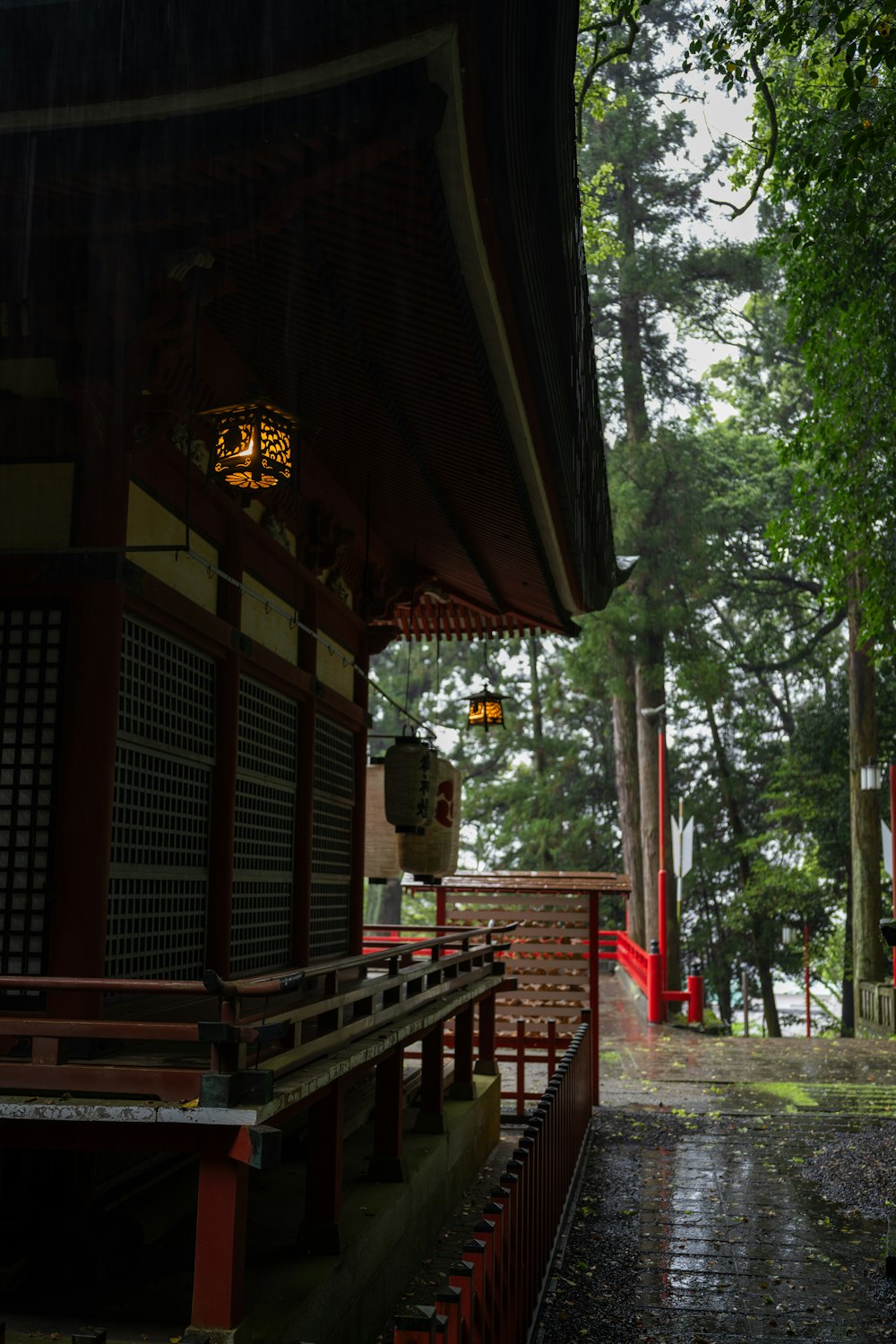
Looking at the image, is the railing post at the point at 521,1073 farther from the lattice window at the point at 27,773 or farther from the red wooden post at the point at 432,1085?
the lattice window at the point at 27,773

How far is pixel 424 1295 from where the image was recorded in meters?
7.10

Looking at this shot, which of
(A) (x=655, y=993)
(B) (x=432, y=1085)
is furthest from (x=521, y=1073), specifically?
(A) (x=655, y=993)

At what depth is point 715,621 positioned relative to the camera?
3812 centimetres

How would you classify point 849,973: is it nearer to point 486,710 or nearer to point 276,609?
point 486,710

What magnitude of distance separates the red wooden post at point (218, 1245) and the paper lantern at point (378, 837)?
7.08 m

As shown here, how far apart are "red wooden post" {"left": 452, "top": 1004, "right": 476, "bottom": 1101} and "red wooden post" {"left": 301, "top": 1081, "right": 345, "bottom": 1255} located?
483cm

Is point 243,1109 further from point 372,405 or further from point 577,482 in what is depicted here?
point 577,482

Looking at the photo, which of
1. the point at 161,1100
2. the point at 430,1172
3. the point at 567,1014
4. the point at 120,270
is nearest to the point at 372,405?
the point at 120,270

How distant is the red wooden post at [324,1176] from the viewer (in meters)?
5.98

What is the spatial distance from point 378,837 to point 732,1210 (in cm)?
476

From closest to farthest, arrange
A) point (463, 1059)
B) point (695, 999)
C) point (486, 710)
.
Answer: point (463, 1059), point (486, 710), point (695, 999)

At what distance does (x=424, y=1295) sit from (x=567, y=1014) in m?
9.92

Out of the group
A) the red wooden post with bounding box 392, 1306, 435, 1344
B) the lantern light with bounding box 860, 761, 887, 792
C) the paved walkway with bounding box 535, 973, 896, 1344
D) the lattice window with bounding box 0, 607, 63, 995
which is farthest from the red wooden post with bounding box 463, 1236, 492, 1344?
the lantern light with bounding box 860, 761, 887, 792

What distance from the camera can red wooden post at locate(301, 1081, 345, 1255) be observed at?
5984 mm
